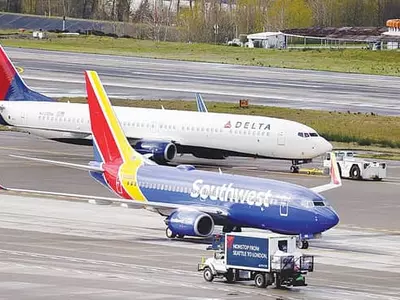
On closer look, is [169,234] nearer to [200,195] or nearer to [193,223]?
[200,195]

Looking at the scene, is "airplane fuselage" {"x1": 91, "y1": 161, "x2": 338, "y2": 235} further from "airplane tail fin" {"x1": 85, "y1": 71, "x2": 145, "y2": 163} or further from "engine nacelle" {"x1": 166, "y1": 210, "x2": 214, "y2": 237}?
"airplane tail fin" {"x1": 85, "y1": 71, "x2": 145, "y2": 163}

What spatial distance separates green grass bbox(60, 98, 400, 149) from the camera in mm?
107562

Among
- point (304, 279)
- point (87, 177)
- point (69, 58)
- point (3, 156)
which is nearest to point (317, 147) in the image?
point (87, 177)

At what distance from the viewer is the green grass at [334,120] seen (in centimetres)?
10756

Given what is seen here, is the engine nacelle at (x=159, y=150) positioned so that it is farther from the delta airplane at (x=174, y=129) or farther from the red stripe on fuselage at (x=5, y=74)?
the red stripe on fuselage at (x=5, y=74)

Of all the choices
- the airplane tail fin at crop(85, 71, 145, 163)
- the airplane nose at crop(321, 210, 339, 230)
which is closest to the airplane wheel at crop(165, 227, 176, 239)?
the airplane tail fin at crop(85, 71, 145, 163)

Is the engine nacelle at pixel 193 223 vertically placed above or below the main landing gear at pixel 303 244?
above

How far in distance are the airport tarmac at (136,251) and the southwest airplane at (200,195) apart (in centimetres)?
129

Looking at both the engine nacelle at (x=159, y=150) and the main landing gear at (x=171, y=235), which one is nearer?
the main landing gear at (x=171, y=235)

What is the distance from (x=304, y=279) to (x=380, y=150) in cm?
5700

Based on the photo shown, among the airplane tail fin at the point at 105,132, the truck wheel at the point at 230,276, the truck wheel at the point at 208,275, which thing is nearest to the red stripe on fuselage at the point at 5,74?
the airplane tail fin at the point at 105,132

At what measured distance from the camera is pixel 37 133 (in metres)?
94.7

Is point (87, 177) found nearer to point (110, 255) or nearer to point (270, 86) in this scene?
point (110, 255)

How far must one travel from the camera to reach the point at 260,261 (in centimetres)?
4716
